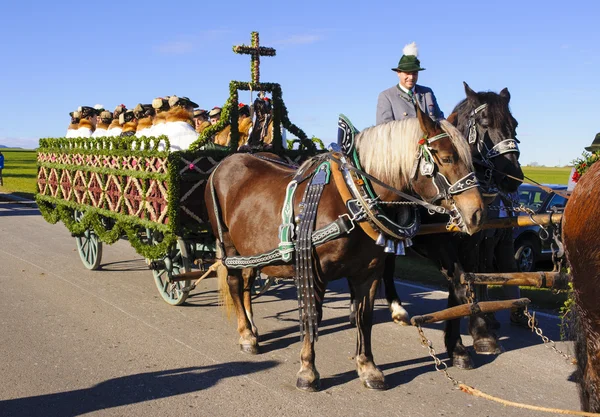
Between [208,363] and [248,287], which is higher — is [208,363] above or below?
below

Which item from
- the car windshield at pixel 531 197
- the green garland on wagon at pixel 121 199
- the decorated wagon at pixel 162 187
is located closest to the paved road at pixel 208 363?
the decorated wagon at pixel 162 187

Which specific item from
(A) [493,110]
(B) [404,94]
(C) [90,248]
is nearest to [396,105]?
(B) [404,94]

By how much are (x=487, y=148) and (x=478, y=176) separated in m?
0.30

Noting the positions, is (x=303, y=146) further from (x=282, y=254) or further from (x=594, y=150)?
(x=594, y=150)

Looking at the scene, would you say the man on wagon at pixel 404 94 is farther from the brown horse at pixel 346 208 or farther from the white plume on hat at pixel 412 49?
the brown horse at pixel 346 208

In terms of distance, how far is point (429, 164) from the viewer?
4.73m

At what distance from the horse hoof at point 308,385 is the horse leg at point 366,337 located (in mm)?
406

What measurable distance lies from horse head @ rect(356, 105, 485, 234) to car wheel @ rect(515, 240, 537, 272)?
7.17m

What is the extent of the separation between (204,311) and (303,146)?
2.48 meters

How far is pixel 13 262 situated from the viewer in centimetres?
1058

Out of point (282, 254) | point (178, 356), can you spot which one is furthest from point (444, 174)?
point (178, 356)

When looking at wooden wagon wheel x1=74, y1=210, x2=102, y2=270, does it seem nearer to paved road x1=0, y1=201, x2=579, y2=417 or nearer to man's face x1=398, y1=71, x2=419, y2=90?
paved road x1=0, y1=201, x2=579, y2=417

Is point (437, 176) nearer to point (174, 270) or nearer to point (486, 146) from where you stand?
point (486, 146)

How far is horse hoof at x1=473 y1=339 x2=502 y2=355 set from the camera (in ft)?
19.9
